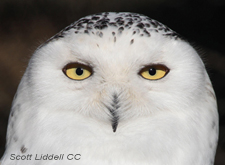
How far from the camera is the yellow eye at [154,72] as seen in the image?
1.53 m

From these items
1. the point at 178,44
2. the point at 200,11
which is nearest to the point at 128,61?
the point at 178,44

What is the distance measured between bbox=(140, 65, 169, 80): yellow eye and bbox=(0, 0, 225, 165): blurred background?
135cm

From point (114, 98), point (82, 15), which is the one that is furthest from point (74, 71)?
point (82, 15)

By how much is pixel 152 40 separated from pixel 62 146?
588mm

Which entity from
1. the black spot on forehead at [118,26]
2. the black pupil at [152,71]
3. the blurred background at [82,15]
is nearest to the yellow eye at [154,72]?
the black pupil at [152,71]

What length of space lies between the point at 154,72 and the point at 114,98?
20cm

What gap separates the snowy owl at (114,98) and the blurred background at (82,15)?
4.16ft

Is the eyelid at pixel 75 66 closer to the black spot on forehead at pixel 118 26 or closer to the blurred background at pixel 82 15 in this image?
the black spot on forehead at pixel 118 26

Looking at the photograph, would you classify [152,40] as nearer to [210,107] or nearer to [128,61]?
[128,61]

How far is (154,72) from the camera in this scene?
1.53 metres

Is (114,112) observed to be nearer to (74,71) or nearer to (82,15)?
(74,71)

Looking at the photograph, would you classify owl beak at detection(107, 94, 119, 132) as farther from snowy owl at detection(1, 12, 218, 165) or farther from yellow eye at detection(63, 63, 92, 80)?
yellow eye at detection(63, 63, 92, 80)

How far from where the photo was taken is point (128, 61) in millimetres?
1488

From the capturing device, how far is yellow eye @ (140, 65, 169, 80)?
1.53 meters
